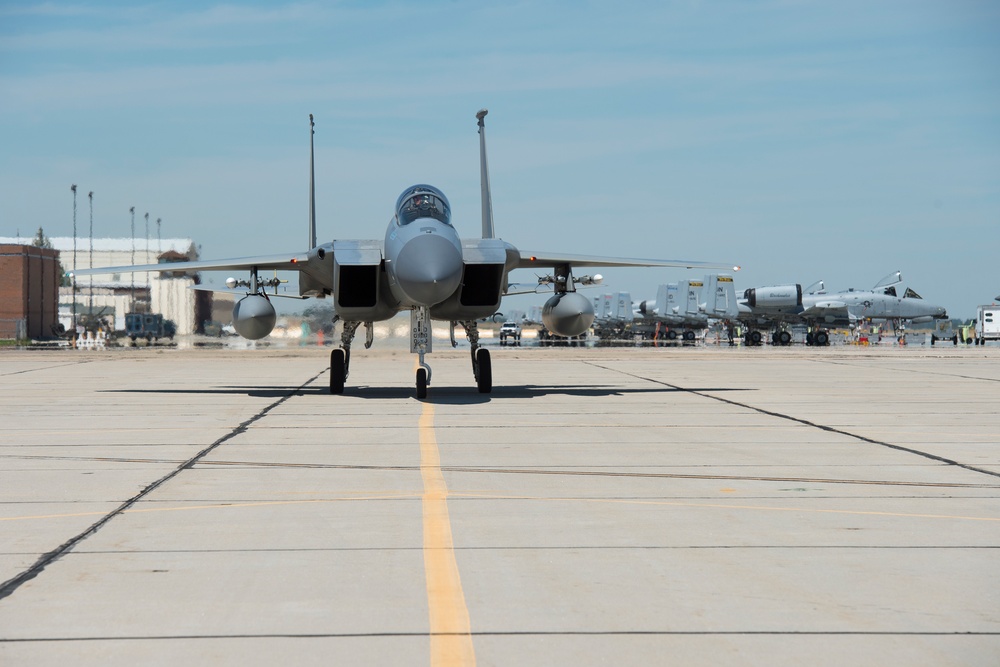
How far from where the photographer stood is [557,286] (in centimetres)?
1942

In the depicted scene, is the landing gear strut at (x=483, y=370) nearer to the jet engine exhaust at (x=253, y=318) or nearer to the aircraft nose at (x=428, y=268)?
the aircraft nose at (x=428, y=268)

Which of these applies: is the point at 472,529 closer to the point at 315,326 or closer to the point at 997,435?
the point at 997,435

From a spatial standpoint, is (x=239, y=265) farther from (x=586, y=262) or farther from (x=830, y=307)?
(x=830, y=307)

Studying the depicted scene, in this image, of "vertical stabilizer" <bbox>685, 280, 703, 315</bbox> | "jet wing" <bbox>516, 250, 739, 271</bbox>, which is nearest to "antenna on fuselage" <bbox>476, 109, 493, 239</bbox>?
"jet wing" <bbox>516, 250, 739, 271</bbox>

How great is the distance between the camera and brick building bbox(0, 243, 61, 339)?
71.3 meters

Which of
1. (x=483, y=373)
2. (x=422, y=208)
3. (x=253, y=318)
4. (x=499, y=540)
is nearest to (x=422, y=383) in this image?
(x=483, y=373)

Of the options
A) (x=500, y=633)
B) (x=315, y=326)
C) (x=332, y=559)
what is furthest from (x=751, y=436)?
(x=315, y=326)

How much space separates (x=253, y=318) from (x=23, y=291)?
61.6 metres

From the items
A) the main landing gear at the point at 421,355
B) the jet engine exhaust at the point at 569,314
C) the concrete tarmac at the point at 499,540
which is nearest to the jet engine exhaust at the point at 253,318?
the main landing gear at the point at 421,355

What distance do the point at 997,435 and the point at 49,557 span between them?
10.3 meters

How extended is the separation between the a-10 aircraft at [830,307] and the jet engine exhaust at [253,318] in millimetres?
43719

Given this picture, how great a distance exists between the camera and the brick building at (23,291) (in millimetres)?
71312

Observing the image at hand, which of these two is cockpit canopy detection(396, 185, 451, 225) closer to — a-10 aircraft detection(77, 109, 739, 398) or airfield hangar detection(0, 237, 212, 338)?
a-10 aircraft detection(77, 109, 739, 398)

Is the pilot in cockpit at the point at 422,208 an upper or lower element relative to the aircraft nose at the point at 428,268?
upper
